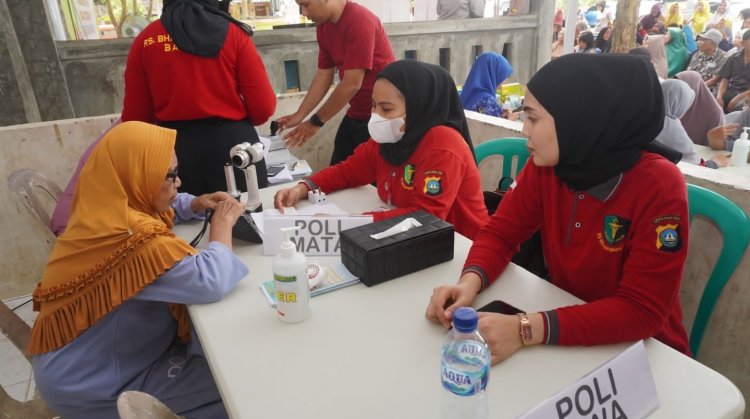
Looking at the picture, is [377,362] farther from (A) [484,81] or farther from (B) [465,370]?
(A) [484,81]

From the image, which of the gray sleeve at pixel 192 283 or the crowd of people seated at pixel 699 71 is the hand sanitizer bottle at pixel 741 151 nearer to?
the crowd of people seated at pixel 699 71

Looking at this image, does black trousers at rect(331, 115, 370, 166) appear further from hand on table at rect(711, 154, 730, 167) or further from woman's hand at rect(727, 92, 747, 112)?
woman's hand at rect(727, 92, 747, 112)

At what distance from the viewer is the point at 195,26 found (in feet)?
6.54

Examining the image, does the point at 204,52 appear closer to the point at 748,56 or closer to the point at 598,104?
the point at 598,104

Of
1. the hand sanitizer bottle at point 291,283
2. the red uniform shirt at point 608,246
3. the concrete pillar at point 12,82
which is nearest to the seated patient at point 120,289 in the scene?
the hand sanitizer bottle at point 291,283

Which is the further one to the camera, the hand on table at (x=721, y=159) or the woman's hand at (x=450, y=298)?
the hand on table at (x=721, y=159)

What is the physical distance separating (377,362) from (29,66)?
4499mm

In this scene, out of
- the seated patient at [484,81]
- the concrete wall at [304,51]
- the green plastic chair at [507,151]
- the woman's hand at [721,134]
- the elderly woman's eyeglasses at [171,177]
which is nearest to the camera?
the elderly woman's eyeglasses at [171,177]

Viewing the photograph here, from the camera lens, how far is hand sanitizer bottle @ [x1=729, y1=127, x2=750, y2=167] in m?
2.67

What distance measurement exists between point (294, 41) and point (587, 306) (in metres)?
4.76

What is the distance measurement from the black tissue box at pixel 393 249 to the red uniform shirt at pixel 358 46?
1371mm

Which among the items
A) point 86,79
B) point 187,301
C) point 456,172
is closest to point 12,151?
point 86,79

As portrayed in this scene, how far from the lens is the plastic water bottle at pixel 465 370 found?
734mm

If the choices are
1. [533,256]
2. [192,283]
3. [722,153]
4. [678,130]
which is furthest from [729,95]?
[192,283]
